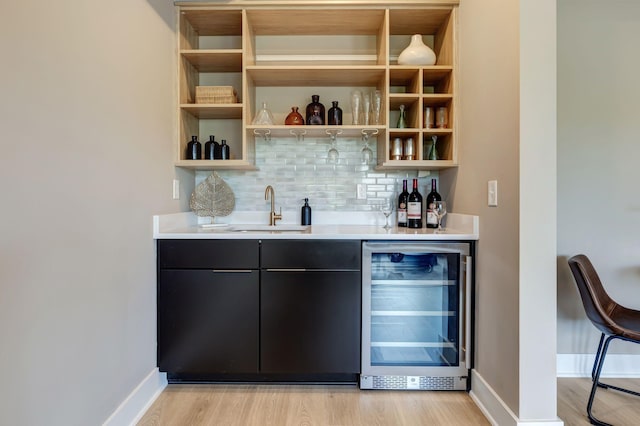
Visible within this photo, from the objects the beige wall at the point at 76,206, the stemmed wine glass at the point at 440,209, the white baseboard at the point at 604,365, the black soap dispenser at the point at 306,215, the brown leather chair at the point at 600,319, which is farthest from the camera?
the black soap dispenser at the point at 306,215

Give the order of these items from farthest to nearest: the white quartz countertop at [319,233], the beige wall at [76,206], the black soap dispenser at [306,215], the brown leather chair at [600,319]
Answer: the black soap dispenser at [306,215], the white quartz countertop at [319,233], the brown leather chair at [600,319], the beige wall at [76,206]

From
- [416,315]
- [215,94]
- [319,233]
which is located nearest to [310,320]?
[319,233]

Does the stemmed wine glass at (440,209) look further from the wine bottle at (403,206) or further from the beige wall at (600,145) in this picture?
the beige wall at (600,145)

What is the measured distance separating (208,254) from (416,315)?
1.26 m

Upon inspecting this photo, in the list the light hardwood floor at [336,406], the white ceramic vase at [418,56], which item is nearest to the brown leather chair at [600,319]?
the light hardwood floor at [336,406]

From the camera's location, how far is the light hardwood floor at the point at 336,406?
159cm

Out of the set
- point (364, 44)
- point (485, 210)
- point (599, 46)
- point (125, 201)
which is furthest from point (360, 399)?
point (599, 46)

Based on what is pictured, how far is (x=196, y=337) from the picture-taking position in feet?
5.95

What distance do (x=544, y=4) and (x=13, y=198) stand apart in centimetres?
206

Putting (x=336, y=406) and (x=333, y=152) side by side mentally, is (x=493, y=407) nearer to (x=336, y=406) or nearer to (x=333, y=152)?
(x=336, y=406)

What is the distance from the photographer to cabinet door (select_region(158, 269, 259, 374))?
181 centimetres

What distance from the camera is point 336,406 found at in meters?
1.70

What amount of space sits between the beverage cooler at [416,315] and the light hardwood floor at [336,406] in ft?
0.35

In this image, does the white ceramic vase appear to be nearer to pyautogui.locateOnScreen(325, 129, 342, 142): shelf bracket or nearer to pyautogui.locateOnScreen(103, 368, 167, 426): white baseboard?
pyautogui.locateOnScreen(325, 129, 342, 142): shelf bracket
